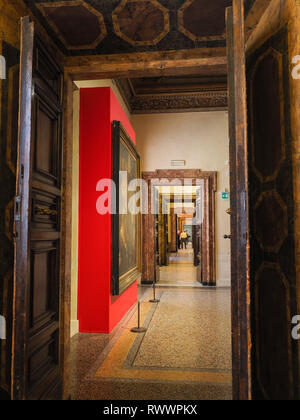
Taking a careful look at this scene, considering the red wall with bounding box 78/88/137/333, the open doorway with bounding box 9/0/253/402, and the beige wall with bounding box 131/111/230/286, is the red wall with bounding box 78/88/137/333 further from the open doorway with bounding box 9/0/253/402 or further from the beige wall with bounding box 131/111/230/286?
the beige wall with bounding box 131/111/230/286

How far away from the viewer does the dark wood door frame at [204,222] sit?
7469 millimetres

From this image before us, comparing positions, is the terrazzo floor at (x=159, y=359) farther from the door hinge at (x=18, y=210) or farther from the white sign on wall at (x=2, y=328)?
the door hinge at (x=18, y=210)

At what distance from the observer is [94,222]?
4.28m

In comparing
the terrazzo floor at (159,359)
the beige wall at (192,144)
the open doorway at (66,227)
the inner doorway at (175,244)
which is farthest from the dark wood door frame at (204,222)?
the open doorway at (66,227)

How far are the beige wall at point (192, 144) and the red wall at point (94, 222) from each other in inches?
133

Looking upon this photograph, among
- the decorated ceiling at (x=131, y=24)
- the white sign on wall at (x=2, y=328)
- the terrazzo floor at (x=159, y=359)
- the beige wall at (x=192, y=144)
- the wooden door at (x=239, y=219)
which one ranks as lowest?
the terrazzo floor at (x=159, y=359)

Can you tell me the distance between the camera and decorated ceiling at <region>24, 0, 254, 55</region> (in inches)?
83.8

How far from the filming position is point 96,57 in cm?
265

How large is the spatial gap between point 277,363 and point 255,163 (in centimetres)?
131

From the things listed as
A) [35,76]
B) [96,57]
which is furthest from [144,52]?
[35,76]

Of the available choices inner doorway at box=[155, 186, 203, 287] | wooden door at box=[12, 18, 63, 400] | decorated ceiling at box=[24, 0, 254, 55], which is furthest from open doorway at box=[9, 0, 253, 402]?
inner doorway at box=[155, 186, 203, 287]

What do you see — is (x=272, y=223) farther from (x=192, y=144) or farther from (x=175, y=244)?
(x=175, y=244)

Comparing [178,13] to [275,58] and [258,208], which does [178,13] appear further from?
[258,208]

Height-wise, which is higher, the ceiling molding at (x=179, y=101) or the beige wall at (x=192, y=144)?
the ceiling molding at (x=179, y=101)
